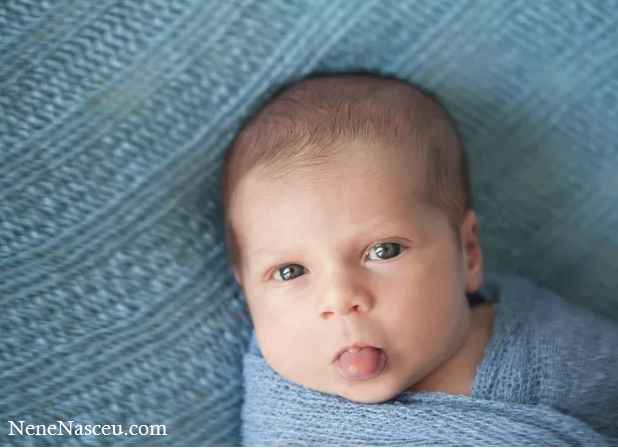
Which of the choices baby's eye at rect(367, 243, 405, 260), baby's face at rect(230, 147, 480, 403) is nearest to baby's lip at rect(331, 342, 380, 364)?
baby's face at rect(230, 147, 480, 403)

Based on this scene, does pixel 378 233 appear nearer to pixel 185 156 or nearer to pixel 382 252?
pixel 382 252

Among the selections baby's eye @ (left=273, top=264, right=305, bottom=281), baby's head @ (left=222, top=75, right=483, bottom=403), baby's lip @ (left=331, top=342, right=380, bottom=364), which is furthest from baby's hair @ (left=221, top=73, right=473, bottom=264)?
baby's lip @ (left=331, top=342, right=380, bottom=364)

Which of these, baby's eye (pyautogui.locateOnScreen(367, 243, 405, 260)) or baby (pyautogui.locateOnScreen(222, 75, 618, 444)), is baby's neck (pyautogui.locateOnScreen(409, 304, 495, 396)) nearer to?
baby (pyautogui.locateOnScreen(222, 75, 618, 444))

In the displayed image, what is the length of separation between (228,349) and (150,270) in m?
0.18

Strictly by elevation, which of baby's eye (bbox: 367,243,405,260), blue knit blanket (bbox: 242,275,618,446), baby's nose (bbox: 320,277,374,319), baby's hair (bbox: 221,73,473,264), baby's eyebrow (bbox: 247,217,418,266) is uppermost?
baby's hair (bbox: 221,73,473,264)

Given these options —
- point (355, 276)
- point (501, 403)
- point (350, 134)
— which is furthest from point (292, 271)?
point (501, 403)

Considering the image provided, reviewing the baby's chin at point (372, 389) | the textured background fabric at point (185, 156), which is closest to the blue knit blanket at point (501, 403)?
the baby's chin at point (372, 389)

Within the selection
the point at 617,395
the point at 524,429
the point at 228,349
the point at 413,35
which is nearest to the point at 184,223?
the point at 228,349

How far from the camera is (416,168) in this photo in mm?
1069

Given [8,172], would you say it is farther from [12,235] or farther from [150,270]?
[150,270]

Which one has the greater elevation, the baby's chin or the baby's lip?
the baby's lip

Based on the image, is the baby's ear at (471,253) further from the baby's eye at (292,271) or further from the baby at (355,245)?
the baby's eye at (292,271)

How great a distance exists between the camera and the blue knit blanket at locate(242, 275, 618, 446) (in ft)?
3.36

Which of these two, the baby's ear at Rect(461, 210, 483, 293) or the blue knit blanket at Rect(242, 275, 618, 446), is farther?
the baby's ear at Rect(461, 210, 483, 293)
